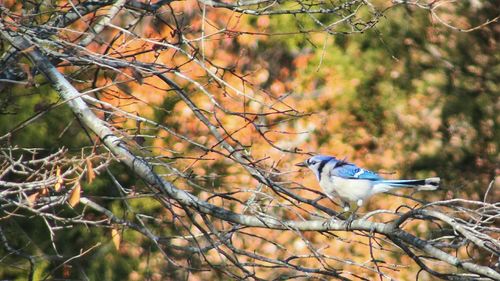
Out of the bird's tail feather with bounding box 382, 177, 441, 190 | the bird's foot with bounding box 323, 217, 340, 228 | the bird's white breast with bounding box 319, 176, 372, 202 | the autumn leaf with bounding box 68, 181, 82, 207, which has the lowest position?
the bird's white breast with bounding box 319, 176, 372, 202

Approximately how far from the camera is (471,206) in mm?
9055

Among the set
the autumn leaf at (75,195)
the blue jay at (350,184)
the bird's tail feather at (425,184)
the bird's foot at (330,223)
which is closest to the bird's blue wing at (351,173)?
the blue jay at (350,184)

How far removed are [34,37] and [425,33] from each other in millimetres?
6241

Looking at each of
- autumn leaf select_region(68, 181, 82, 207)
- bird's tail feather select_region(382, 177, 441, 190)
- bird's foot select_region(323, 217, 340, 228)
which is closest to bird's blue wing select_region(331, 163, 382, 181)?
bird's tail feather select_region(382, 177, 441, 190)

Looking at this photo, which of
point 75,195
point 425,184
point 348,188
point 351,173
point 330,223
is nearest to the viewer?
point 75,195

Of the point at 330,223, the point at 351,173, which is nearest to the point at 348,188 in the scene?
the point at 351,173

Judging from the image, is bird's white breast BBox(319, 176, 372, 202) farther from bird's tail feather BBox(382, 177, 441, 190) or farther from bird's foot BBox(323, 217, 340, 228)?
bird's foot BBox(323, 217, 340, 228)

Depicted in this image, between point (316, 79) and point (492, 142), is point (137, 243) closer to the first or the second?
point (316, 79)

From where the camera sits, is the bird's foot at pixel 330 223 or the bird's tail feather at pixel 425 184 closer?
the bird's foot at pixel 330 223

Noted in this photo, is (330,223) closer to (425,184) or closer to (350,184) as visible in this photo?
(425,184)

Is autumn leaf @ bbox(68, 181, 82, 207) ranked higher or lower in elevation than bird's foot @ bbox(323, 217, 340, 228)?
higher

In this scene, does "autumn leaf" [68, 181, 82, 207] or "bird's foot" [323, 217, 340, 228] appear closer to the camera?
"autumn leaf" [68, 181, 82, 207]

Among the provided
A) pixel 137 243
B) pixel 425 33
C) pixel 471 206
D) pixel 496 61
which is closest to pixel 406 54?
pixel 425 33

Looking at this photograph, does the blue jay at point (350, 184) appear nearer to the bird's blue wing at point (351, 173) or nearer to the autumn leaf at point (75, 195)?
the bird's blue wing at point (351, 173)
